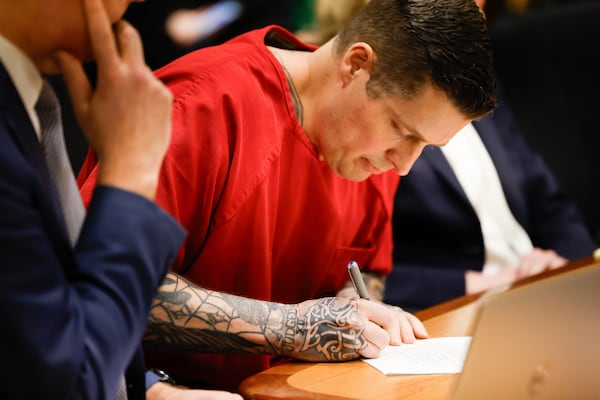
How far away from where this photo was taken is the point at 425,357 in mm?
1487

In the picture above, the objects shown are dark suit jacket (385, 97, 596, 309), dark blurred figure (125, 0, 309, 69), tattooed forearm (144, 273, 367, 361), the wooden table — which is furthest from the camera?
dark blurred figure (125, 0, 309, 69)

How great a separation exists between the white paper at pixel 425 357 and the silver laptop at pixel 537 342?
223mm

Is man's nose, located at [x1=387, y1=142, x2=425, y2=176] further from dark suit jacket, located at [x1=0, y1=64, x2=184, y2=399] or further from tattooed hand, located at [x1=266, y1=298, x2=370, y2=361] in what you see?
dark suit jacket, located at [x1=0, y1=64, x2=184, y2=399]

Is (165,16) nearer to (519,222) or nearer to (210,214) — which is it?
(519,222)

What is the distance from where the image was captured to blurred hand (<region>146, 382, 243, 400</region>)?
4.58 ft

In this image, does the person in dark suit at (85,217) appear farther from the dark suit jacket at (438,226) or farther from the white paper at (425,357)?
the dark suit jacket at (438,226)

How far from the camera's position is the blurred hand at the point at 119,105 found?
1.03 m

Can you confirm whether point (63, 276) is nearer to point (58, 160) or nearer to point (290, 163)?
point (58, 160)

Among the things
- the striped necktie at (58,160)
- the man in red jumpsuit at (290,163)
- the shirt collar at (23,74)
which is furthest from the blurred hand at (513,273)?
the shirt collar at (23,74)

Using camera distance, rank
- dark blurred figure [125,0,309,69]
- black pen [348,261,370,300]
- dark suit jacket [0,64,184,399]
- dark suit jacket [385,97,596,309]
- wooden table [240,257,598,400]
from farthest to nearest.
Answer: dark blurred figure [125,0,309,69] < dark suit jacket [385,97,596,309] < black pen [348,261,370,300] < wooden table [240,257,598,400] < dark suit jacket [0,64,184,399]

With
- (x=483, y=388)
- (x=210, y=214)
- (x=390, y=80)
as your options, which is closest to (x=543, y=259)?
(x=390, y=80)

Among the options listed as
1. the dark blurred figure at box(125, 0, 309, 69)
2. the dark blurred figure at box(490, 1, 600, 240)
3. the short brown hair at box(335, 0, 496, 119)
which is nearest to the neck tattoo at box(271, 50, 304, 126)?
the short brown hair at box(335, 0, 496, 119)

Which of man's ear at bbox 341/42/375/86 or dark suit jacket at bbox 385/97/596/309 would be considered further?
dark suit jacket at bbox 385/97/596/309

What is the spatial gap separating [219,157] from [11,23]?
570mm
